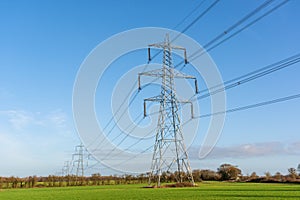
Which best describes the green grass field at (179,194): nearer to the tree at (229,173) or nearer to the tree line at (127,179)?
the tree line at (127,179)

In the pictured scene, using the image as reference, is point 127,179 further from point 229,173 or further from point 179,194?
point 179,194

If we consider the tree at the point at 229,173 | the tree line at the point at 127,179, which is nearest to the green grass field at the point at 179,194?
the tree line at the point at 127,179

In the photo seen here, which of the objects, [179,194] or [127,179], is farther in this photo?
[127,179]

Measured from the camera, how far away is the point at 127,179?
8419 centimetres

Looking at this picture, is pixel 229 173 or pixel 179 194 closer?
pixel 179 194

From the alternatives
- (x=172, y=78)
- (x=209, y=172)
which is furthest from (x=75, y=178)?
(x=172, y=78)

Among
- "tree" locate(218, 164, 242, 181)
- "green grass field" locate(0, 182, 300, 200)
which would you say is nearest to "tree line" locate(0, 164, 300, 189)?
"tree" locate(218, 164, 242, 181)

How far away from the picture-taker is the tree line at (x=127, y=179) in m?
69.6

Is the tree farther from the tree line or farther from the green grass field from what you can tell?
the green grass field

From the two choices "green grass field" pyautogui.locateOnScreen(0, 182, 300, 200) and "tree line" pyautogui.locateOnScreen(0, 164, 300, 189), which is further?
"tree line" pyautogui.locateOnScreen(0, 164, 300, 189)

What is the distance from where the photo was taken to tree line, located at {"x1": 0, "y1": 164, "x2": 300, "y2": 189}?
6956 centimetres

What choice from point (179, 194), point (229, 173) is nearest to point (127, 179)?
point (229, 173)

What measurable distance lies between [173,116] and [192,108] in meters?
3.18

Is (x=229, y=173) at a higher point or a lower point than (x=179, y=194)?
higher
